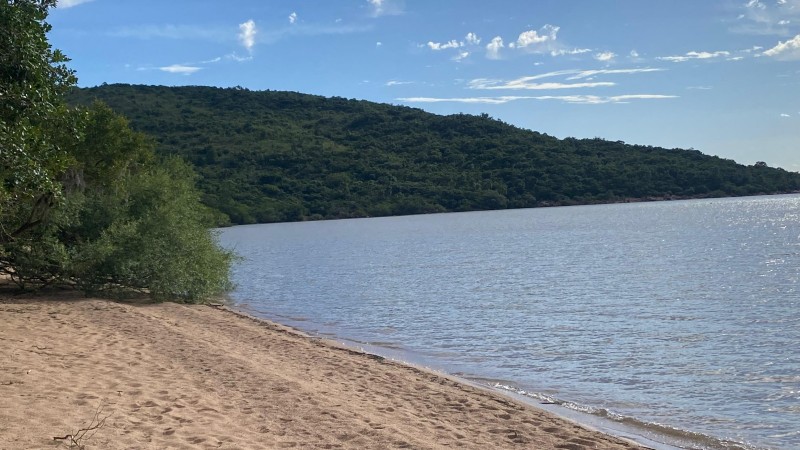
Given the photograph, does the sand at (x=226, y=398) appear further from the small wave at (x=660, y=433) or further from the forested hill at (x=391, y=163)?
Result: the forested hill at (x=391, y=163)

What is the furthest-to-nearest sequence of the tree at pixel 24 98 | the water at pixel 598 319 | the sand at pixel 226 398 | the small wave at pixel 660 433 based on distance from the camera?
the water at pixel 598 319, the tree at pixel 24 98, the small wave at pixel 660 433, the sand at pixel 226 398

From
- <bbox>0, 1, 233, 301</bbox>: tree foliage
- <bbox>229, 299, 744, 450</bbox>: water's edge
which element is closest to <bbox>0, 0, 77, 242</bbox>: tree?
<bbox>0, 1, 233, 301</bbox>: tree foliage

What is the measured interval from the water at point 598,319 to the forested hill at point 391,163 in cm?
6791

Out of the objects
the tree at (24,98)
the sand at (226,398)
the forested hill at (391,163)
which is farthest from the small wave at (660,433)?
the forested hill at (391,163)

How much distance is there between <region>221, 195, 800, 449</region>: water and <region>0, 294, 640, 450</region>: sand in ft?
7.56

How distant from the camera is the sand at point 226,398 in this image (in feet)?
28.2

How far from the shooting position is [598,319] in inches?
910

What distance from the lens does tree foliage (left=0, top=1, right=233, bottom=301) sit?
11695 millimetres

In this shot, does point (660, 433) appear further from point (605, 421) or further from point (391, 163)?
point (391, 163)

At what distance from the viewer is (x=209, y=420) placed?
929 centimetres

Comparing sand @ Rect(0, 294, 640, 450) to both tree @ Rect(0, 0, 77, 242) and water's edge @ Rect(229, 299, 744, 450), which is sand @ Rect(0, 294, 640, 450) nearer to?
water's edge @ Rect(229, 299, 744, 450)

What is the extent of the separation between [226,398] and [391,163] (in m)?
131

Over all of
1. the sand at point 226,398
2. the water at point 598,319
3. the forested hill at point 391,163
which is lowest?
the water at point 598,319

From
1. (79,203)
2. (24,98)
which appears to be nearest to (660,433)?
(24,98)
